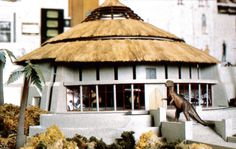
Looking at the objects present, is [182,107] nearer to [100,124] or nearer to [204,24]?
[100,124]

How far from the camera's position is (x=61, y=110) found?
38031 millimetres

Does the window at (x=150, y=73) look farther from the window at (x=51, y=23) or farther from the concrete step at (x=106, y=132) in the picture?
the window at (x=51, y=23)

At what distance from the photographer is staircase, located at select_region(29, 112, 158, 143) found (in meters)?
31.6

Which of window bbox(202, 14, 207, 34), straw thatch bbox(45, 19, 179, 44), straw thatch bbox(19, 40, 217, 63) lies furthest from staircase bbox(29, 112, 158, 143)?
window bbox(202, 14, 207, 34)

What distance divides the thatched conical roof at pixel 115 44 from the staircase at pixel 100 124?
17.8ft

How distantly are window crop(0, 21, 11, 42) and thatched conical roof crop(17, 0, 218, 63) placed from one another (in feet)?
35.0

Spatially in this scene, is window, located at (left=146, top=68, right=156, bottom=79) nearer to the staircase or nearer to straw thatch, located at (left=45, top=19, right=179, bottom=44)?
straw thatch, located at (left=45, top=19, right=179, bottom=44)

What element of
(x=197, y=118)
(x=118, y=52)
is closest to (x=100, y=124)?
(x=197, y=118)

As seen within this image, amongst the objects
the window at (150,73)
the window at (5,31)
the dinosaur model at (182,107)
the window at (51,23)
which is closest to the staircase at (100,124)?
the dinosaur model at (182,107)

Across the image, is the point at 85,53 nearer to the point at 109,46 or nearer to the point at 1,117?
the point at 109,46

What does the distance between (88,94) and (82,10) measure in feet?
72.6

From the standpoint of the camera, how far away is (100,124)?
3331cm

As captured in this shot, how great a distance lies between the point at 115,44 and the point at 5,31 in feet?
60.1

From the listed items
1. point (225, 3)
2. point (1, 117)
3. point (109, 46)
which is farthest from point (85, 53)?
point (225, 3)
